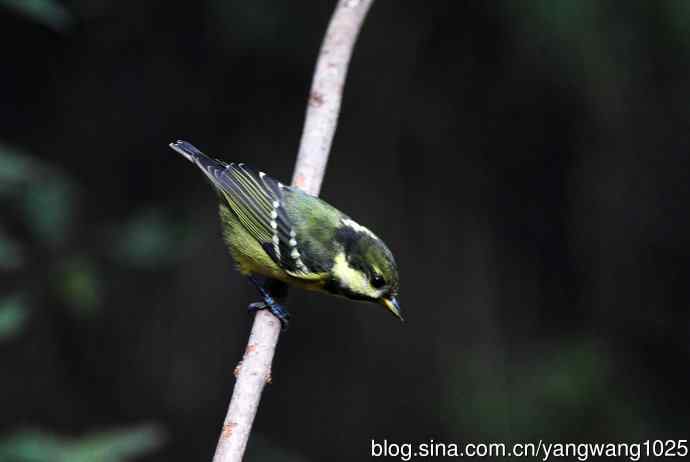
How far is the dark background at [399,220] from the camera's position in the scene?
15.3 ft

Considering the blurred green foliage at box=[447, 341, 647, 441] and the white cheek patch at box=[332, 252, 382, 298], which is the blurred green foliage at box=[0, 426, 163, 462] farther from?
the blurred green foliage at box=[447, 341, 647, 441]

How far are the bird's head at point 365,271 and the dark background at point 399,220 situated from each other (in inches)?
59.6

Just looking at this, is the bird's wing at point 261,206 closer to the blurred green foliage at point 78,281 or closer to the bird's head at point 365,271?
the bird's head at point 365,271

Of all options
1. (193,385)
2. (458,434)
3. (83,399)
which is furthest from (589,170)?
(83,399)

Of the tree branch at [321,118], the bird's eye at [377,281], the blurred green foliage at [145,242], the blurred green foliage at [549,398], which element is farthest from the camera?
the blurred green foliage at [549,398]

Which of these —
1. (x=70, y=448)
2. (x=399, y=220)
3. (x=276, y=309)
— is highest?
(x=399, y=220)

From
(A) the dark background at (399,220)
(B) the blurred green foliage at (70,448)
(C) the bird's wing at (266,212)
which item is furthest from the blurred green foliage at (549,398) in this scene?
(B) the blurred green foliage at (70,448)

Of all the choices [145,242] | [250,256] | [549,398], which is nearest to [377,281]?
[250,256]

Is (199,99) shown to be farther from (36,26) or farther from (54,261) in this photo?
(54,261)

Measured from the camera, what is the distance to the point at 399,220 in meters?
5.08

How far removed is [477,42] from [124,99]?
77.3 inches

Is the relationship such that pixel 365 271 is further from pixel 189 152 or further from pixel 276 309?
pixel 189 152

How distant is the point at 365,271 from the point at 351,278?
3.0 inches

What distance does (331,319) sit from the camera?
5.30m
